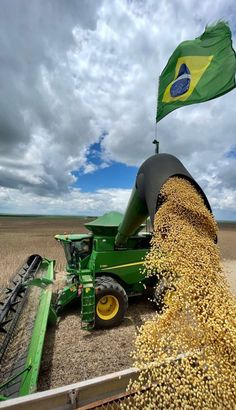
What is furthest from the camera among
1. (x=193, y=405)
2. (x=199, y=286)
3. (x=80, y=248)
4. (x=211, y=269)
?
(x=80, y=248)

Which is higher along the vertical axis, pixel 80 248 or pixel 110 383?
pixel 80 248

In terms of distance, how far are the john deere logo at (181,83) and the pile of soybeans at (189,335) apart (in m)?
2.62

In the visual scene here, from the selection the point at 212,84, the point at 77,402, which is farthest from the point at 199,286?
the point at 212,84

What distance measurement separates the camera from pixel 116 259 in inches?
248

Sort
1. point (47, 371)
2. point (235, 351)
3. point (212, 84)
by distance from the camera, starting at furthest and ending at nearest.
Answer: point (47, 371), point (212, 84), point (235, 351)

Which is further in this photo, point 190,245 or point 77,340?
point 77,340

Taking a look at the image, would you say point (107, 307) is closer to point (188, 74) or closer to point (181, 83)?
point (181, 83)

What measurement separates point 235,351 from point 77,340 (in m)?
4.17

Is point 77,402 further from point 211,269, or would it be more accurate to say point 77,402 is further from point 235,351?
point 211,269

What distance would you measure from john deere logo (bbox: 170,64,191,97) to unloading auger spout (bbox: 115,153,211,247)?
1.56 metres

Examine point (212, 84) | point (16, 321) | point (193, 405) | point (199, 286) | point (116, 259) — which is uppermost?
point (212, 84)

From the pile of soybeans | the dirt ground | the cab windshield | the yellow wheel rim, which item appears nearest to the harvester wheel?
the yellow wheel rim

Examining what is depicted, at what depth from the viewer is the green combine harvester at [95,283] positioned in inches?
116

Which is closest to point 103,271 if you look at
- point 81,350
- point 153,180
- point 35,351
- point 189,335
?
point 81,350
